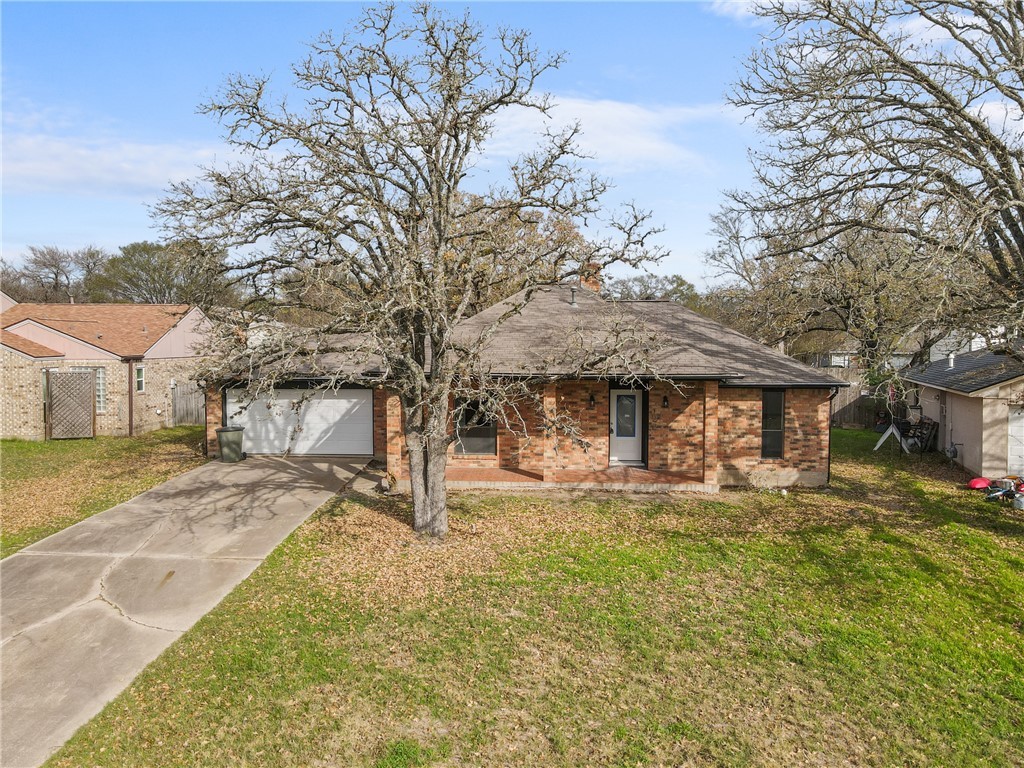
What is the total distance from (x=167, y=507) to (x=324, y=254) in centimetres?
585

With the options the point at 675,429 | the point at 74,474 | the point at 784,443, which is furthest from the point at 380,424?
the point at 784,443

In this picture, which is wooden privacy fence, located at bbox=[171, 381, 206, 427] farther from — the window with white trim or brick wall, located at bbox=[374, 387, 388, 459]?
brick wall, located at bbox=[374, 387, 388, 459]

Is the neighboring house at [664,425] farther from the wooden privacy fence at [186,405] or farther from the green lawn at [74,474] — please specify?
the wooden privacy fence at [186,405]

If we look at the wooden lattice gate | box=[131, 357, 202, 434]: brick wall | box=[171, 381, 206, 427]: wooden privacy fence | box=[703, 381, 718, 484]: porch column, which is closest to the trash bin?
box=[131, 357, 202, 434]: brick wall

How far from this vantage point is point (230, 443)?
51.3 feet

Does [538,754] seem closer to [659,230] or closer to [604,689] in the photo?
[604,689]

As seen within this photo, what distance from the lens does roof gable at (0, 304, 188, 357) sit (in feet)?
67.1

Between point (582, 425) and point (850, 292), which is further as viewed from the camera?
point (850, 292)

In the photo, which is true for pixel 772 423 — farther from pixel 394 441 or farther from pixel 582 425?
pixel 394 441

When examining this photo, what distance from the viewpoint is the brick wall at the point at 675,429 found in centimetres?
1347

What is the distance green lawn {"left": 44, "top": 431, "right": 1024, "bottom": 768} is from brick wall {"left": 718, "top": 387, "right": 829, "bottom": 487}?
3139 millimetres

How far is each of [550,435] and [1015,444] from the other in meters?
11.1

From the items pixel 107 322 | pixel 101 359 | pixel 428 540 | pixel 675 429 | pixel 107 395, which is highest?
pixel 107 322

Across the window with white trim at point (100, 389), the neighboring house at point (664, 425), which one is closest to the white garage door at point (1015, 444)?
the neighboring house at point (664, 425)
